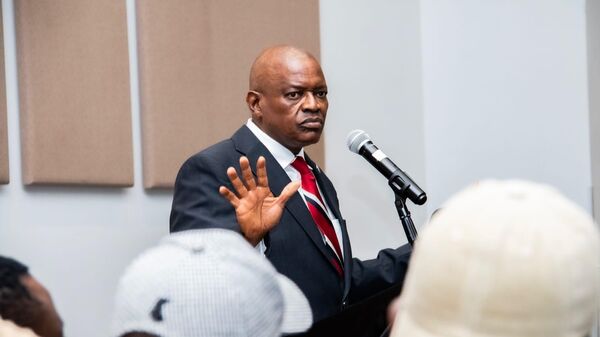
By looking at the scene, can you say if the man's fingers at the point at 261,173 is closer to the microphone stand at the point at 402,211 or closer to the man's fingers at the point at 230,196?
the man's fingers at the point at 230,196

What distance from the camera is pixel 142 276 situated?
3.31ft

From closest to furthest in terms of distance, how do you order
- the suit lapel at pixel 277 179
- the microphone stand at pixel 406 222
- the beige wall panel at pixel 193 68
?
the microphone stand at pixel 406 222
the suit lapel at pixel 277 179
the beige wall panel at pixel 193 68

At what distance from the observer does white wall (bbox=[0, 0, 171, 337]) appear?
3045 millimetres

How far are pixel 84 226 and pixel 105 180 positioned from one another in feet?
0.57

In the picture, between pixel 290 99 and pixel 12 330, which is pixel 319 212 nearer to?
pixel 290 99

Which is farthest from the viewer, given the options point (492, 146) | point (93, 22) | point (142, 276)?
point (492, 146)

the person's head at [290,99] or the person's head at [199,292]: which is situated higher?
the person's head at [290,99]

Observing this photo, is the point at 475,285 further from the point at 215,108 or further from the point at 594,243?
the point at 215,108

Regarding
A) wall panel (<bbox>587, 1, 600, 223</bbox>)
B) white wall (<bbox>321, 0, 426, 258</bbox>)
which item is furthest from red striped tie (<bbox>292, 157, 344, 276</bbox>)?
wall panel (<bbox>587, 1, 600, 223</bbox>)

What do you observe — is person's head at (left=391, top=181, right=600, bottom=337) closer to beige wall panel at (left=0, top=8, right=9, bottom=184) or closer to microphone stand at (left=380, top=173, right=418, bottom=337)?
microphone stand at (left=380, top=173, right=418, bottom=337)

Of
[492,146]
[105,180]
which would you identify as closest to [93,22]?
[105,180]

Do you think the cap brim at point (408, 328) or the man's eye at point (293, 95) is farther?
the man's eye at point (293, 95)

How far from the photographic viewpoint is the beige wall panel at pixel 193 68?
346cm

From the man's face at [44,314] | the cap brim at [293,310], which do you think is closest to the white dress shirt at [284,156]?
the cap brim at [293,310]
